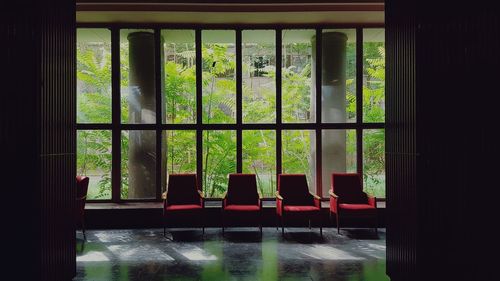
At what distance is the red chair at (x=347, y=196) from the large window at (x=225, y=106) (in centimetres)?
70

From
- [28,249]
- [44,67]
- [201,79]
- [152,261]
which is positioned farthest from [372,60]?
[28,249]

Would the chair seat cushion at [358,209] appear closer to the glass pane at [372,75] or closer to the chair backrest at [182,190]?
the glass pane at [372,75]

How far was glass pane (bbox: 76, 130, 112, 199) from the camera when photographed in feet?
28.1

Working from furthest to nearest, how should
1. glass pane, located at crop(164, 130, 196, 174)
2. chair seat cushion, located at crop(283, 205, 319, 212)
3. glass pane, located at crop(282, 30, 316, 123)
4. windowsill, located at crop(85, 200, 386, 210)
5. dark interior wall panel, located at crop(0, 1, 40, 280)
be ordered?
glass pane, located at crop(282, 30, 316, 123)
glass pane, located at crop(164, 130, 196, 174)
windowsill, located at crop(85, 200, 386, 210)
chair seat cushion, located at crop(283, 205, 319, 212)
dark interior wall panel, located at crop(0, 1, 40, 280)

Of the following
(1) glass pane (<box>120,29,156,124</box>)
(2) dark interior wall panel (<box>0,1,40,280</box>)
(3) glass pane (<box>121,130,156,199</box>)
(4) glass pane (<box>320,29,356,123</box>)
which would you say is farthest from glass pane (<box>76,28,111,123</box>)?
(4) glass pane (<box>320,29,356,123</box>)

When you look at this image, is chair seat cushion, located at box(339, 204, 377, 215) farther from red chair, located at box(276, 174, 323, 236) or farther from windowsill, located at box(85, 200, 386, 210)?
windowsill, located at box(85, 200, 386, 210)

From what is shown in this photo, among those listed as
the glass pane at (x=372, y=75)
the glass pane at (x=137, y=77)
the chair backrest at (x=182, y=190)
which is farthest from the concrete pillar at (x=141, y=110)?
the glass pane at (x=372, y=75)

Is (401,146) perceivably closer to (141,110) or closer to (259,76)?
(259,76)

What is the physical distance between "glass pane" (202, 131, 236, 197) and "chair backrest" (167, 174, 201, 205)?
2.20ft

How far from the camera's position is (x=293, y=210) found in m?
7.29

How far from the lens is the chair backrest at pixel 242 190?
790cm

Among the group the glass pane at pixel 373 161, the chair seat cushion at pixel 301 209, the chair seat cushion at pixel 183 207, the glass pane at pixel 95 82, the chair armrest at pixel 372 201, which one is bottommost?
the chair seat cushion at pixel 301 209

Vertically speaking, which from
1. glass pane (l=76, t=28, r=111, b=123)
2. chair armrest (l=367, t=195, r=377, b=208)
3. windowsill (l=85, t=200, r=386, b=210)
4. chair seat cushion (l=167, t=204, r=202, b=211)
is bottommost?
windowsill (l=85, t=200, r=386, b=210)

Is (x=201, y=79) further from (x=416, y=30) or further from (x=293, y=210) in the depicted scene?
(x=416, y=30)
